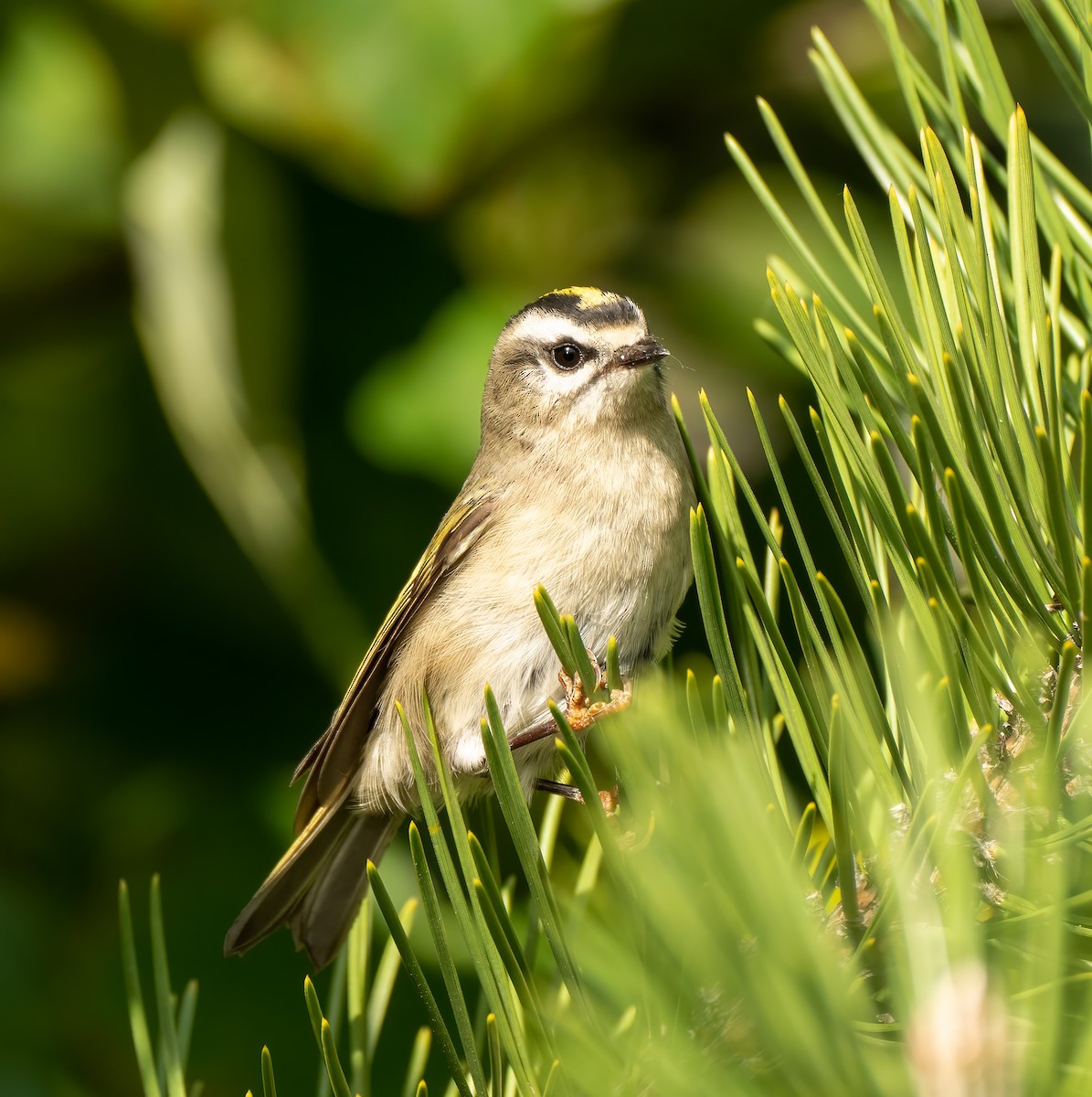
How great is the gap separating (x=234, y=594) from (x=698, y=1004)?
1.37 meters

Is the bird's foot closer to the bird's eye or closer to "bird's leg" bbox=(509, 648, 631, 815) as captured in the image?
"bird's leg" bbox=(509, 648, 631, 815)

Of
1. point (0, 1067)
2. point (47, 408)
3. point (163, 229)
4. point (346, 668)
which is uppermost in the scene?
point (163, 229)

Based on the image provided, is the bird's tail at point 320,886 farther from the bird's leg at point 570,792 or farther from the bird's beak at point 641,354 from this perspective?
the bird's beak at point 641,354

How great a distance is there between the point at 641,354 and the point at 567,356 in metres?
0.19

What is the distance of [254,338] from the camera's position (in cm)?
171

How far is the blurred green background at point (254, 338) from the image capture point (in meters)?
1.55

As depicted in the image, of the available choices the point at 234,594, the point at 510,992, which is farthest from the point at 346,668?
the point at 510,992

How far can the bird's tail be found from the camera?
4.68 ft

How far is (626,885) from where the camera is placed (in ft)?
2.04

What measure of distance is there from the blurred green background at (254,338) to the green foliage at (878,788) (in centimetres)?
87

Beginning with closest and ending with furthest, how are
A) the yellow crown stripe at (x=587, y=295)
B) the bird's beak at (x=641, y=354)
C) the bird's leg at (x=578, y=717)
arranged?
1. the bird's leg at (x=578, y=717)
2. the bird's beak at (x=641, y=354)
3. the yellow crown stripe at (x=587, y=295)

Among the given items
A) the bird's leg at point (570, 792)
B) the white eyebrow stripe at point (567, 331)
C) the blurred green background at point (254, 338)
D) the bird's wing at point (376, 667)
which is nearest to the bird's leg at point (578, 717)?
the bird's leg at point (570, 792)

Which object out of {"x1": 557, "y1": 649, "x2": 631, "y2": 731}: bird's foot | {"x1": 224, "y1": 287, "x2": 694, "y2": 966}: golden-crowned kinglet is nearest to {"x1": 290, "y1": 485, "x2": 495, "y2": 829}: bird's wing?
{"x1": 224, "y1": 287, "x2": 694, "y2": 966}: golden-crowned kinglet

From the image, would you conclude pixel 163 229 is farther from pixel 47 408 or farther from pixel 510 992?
pixel 510 992
